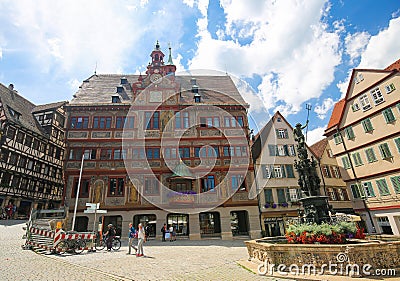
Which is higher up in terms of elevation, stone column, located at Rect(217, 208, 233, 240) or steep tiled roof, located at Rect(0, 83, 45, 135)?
steep tiled roof, located at Rect(0, 83, 45, 135)

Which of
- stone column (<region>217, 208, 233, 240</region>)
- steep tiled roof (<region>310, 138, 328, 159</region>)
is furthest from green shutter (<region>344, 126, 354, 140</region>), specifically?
stone column (<region>217, 208, 233, 240</region>)

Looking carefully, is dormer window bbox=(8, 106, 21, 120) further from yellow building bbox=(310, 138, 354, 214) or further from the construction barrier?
yellow building bbox=(310, 138, 354, 214)

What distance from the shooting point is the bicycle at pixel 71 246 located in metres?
12.5

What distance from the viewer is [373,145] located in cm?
2270

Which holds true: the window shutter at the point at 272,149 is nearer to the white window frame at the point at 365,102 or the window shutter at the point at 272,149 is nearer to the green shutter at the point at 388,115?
the white window frame at the point at 365,102

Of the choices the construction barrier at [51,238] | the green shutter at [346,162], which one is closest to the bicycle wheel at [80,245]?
the construction barrier at [51,238]

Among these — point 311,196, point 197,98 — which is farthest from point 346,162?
point 311,196

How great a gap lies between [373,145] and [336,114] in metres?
7.05

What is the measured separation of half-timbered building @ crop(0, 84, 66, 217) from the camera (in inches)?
1093

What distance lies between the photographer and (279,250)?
758 centimetres

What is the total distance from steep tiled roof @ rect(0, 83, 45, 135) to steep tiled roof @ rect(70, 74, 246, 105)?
9329mm

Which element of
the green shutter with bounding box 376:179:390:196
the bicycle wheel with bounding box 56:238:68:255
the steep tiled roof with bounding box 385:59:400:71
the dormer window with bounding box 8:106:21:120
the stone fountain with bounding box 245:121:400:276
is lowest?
the stone fountain with bounding box 245:121:400:276

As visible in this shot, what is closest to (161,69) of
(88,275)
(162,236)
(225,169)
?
(225,169)

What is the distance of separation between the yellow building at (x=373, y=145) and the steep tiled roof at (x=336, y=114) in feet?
1.00
